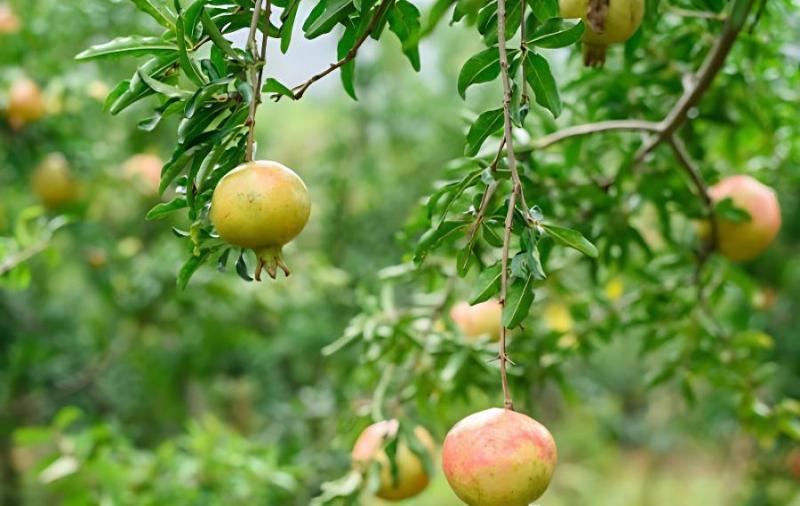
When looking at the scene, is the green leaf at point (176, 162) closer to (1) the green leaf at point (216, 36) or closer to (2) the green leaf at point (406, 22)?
(1) the green leaf at point (216, 36)

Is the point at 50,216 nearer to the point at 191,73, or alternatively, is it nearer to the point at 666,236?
the point at 666,236

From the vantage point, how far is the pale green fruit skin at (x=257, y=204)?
58 cm

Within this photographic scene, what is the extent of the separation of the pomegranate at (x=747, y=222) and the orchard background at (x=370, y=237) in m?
0.03

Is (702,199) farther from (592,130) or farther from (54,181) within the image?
(54,181)

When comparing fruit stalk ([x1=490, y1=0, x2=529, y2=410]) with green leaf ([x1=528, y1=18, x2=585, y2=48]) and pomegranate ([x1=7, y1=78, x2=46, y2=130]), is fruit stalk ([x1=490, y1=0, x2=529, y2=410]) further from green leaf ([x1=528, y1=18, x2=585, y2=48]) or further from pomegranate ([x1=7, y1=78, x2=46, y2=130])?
pomegranate ([x1=7, y1=78, x2=46, y2=130])

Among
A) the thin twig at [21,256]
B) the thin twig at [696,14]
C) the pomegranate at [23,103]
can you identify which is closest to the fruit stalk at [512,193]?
the thin twig at [696,14]

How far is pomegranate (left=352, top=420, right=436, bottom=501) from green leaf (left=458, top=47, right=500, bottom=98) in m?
0.51

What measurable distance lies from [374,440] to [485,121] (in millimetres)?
541

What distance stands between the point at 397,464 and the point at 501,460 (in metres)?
0.54

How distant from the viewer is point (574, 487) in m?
4.71

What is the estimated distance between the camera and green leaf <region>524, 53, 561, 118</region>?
2.22 ft

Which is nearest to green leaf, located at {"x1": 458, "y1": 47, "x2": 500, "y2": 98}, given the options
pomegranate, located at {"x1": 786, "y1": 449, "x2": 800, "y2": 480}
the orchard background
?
the orchard background

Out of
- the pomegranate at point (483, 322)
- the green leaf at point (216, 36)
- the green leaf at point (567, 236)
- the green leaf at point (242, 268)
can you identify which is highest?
the green leaf at point (216, 36)

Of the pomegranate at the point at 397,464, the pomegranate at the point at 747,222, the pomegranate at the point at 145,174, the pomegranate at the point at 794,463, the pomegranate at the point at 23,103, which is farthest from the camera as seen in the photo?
the pomegranate at the point at 794,463
